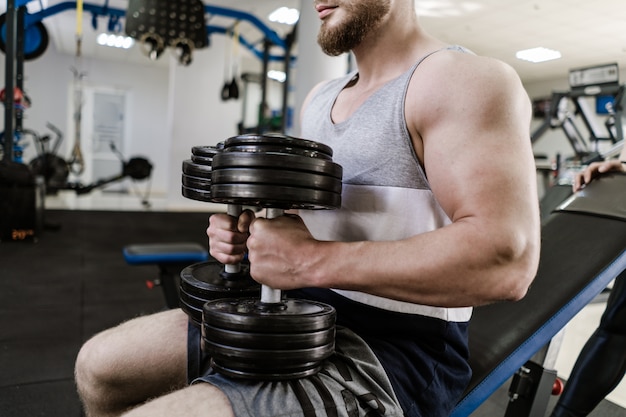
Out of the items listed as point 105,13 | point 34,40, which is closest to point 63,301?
point 34,40

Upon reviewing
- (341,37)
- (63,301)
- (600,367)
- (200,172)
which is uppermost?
(341,37)

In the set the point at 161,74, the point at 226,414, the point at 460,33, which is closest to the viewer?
the point at 226,414

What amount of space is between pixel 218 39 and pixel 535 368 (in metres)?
6.92

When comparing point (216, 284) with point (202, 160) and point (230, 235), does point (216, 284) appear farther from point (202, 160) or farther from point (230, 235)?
point (202, 160)

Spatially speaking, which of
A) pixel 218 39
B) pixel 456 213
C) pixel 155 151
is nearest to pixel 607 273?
pixel 456 213

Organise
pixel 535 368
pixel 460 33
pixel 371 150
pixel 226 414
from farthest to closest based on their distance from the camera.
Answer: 1. pixel 460 33
2. pixel 535 368
3. pixel 371 150
4. pixel 226 414

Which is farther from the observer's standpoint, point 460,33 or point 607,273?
point 460,33

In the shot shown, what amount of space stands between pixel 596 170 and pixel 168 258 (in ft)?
4.45

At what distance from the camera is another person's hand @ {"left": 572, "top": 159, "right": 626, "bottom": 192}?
137cm

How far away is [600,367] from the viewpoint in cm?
125

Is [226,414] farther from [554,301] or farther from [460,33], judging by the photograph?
[460,33]

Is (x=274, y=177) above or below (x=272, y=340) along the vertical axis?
above

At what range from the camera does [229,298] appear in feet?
2.64

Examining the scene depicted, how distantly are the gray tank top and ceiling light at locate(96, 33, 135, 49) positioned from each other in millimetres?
8027
